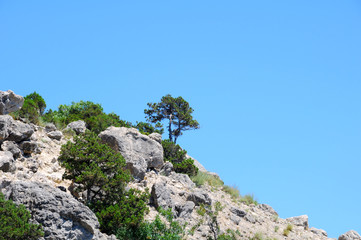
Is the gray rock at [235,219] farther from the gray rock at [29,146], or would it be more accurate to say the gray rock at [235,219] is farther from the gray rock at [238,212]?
the gray rock at [29,146]

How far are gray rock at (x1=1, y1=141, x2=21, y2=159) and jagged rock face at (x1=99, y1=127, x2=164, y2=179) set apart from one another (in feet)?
16.8

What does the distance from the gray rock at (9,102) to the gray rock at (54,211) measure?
700cm

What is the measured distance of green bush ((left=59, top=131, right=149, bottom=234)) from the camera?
672 inches

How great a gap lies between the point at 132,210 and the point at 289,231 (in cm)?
1269

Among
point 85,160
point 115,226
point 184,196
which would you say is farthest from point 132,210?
point 184,196

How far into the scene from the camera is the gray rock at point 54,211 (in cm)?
1444

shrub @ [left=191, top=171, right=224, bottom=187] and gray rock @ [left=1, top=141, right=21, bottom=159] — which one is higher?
shrub @ [left=191, top=171, right=224, bottom=187]

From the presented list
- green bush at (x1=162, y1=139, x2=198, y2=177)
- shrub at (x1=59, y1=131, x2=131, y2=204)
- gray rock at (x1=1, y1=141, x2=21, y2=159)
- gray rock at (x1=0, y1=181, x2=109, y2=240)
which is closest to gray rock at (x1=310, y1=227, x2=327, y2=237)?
green bush at (x1=162, y1=139, x2=198, y2=177)

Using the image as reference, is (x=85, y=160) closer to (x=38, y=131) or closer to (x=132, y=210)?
(x=132, y=210)

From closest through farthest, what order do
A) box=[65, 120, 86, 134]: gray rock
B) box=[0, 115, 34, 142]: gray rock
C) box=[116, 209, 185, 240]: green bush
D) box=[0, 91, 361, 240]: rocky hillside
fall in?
box=[0, 91, 361, 240]: rocky hillside
box=[116, 209, 185, 240]: green bush
box=[0, 115, 34, 142]: gray rock
box=[65, 120, 86, 134]: gray rock

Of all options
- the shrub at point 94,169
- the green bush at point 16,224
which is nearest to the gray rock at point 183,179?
the shrub at point 94,169

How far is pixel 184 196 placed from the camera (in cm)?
2347

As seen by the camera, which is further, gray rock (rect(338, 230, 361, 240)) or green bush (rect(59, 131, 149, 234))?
gray rock (rect(338, 230, 361, 240))

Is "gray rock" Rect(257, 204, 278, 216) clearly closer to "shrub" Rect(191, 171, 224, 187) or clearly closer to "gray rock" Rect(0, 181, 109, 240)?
"shrub" Rect(191, 171, 224, 187)
